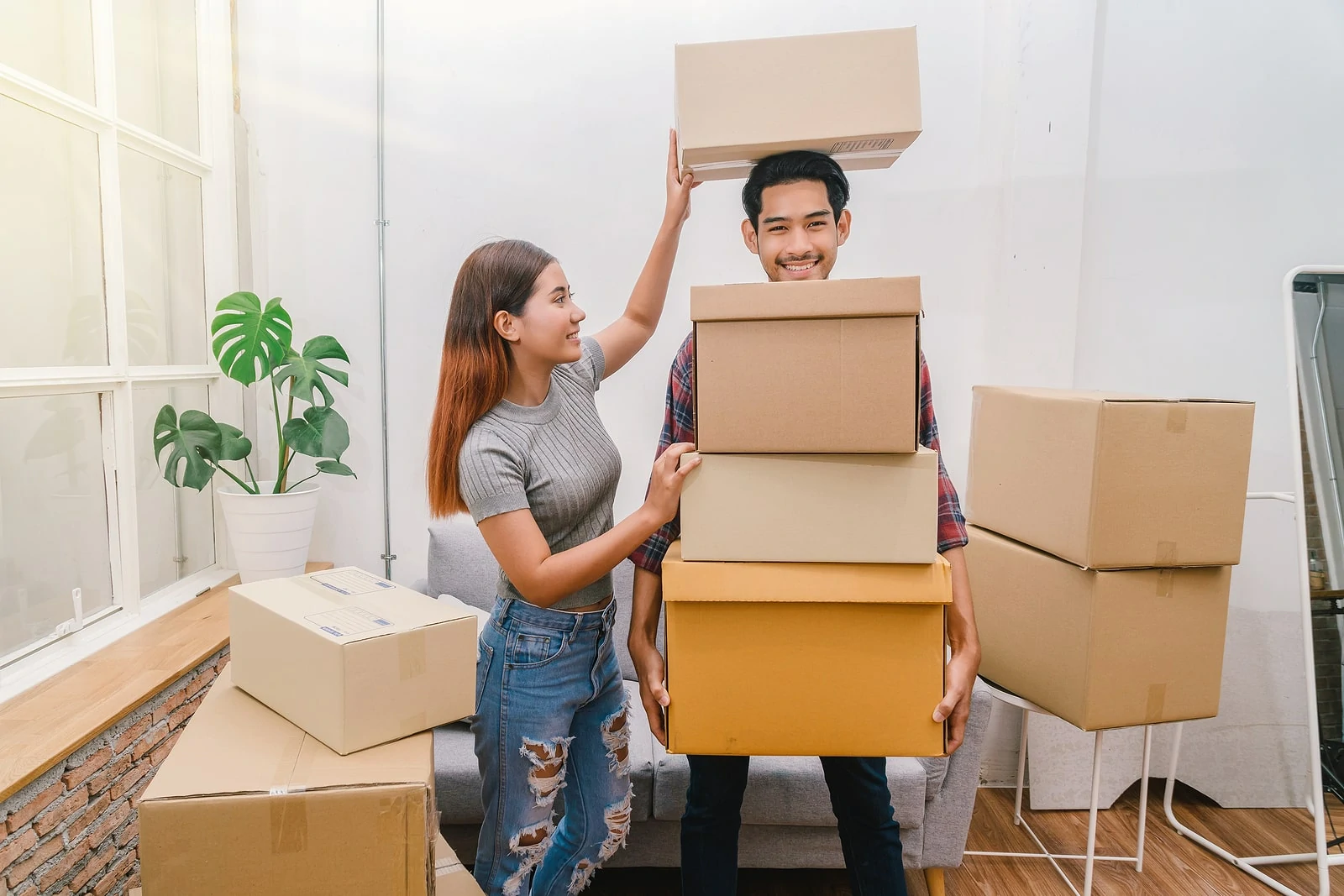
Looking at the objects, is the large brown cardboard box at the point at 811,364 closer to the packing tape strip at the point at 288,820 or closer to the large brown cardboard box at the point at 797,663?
the large brown cardboard box at the point at 797,663

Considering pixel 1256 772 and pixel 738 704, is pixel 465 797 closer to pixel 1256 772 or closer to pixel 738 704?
pixel 738 704

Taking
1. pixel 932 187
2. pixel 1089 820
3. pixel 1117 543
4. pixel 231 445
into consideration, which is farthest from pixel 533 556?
pixel 932 187

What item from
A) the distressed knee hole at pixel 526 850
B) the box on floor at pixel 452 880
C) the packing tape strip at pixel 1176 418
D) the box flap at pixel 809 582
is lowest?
the box on floor at pixel 452 880

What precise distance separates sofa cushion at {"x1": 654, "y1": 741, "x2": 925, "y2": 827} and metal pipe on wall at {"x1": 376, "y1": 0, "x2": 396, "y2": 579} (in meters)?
1.08

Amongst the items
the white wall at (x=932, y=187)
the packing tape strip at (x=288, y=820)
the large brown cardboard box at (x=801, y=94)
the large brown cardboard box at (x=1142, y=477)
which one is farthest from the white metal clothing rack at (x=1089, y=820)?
the packing tape strip at (x=288, y=820)

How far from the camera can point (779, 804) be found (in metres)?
1.74

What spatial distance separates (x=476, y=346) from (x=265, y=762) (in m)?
0.63

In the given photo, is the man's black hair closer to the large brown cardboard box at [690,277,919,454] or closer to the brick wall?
the large brown cardboard box at [690,277,919,454]

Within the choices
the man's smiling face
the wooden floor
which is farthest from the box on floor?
the man's smiling face

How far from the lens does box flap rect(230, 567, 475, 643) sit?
1.07 m

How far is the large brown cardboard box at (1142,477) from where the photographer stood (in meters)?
1.51

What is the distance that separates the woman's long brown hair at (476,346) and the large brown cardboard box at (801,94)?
1.08ft

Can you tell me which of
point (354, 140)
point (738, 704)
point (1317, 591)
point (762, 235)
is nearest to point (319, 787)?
point (738, 704)

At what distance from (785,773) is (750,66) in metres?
1.36
